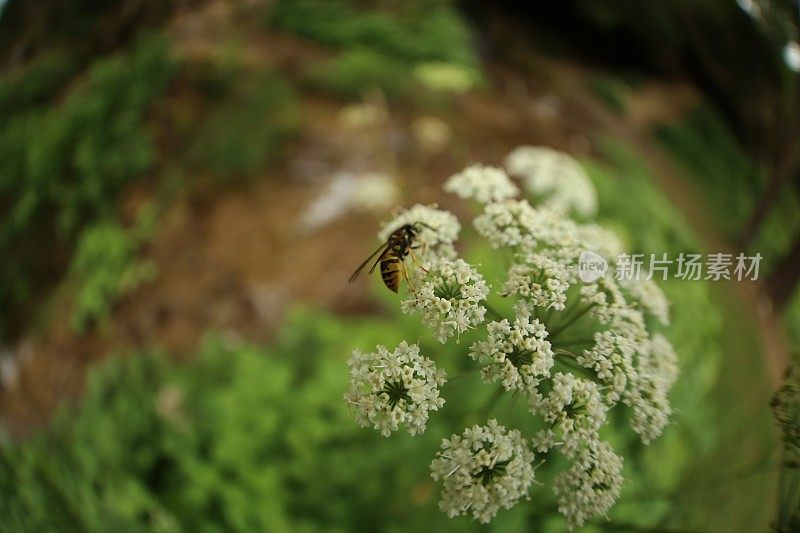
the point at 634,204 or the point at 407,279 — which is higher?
the point at 407,279

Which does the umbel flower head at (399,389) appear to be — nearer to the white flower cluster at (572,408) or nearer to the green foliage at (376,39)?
the white flower cluster at (572,408)

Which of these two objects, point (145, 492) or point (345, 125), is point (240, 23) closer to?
point (345, 125)

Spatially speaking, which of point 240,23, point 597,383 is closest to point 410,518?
point 597,383

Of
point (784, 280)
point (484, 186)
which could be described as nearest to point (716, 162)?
point (784, 280)

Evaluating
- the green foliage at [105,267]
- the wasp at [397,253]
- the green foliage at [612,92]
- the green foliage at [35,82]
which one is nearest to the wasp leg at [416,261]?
the wasp at [397,253]

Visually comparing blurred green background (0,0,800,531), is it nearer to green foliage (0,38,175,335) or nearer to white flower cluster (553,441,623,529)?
green foliage (0,38,175,335)

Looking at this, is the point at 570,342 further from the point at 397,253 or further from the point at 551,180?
the point at 551,180

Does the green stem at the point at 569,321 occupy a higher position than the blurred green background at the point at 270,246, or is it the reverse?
the green stem at the point at 569,321
